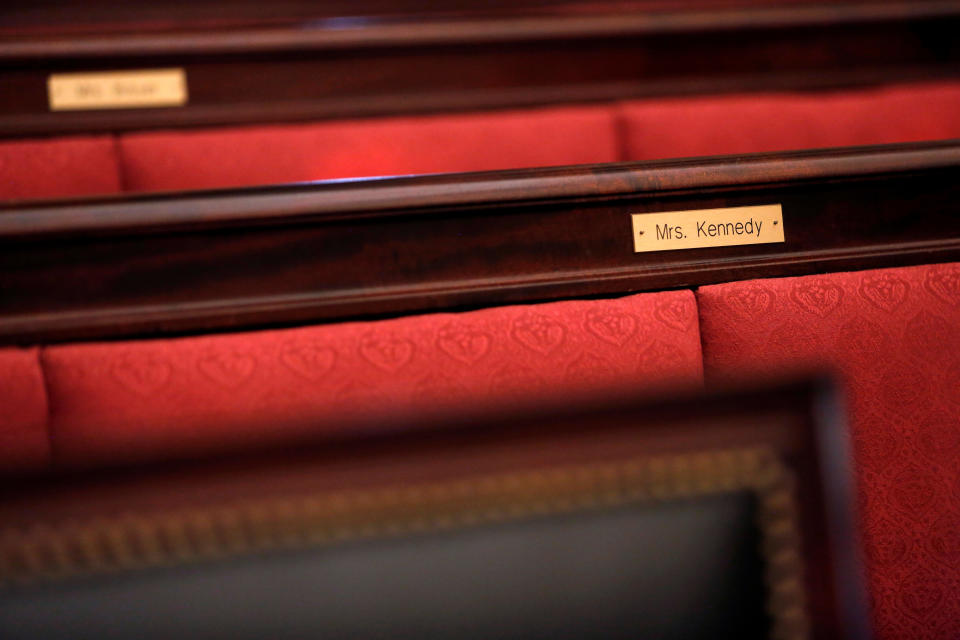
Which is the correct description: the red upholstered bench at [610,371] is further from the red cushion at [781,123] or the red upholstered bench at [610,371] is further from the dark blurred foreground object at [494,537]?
the red cushion at [781,123]

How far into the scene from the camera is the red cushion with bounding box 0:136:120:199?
523 millimetres

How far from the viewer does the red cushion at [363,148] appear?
55cm

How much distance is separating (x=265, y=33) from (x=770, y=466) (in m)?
0.59

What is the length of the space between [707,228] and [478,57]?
37 cm

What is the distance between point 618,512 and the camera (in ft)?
0.51

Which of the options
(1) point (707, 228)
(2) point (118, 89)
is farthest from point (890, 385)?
(2) point (118, 89)

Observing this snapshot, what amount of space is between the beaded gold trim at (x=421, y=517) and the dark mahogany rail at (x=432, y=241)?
20 centimetres

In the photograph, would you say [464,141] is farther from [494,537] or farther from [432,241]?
[494,537]

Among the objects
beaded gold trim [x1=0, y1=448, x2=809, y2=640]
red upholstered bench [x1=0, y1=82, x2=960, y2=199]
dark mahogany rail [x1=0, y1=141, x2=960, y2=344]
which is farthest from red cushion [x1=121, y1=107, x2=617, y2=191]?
beaded gold trim [x1=0, y1=448, x2=809, y2=640]

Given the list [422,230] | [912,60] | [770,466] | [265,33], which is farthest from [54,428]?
[912,60]

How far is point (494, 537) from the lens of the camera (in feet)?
0.51

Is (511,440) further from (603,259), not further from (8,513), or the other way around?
(603,259)

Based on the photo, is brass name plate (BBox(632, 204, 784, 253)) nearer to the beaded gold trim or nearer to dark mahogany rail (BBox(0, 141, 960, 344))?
dark mahogany rail (BBox(0, 141, 960, 344))

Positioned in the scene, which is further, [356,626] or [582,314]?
[582,314]
